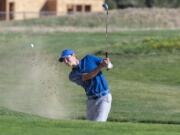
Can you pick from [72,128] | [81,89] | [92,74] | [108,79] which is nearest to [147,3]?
[108,79]

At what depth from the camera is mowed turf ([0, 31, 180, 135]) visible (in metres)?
16.1

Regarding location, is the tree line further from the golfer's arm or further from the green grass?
the green grass

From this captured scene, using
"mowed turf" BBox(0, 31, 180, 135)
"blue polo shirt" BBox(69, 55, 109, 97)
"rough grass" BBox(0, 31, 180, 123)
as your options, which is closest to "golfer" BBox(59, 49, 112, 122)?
"blue polo shirt" BBox(69, 55, 109, 97)

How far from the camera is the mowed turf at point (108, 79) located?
1608 centimetres

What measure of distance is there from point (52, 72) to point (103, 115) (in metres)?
10.1

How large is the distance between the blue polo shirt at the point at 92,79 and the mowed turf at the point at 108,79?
171 centimetres

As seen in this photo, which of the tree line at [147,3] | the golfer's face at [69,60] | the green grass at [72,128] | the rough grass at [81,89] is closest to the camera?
the green grass at [72,128]

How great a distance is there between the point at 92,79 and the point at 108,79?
496 inches

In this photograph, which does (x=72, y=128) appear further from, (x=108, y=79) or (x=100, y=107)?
(x=108, y=79)

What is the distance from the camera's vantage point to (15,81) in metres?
24.1

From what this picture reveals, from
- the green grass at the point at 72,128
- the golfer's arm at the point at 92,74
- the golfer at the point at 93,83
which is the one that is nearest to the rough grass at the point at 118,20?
the golfer at the point at 93,83

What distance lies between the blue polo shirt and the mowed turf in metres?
1.71

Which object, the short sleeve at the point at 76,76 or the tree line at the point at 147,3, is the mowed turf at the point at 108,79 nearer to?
the short sleeve at the point at 76,76

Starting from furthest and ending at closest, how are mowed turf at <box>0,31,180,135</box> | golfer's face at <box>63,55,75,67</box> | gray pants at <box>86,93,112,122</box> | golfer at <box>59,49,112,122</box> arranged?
mowed turf at <box>0,31,180,135</box> → gray pants at <box>86,93,112,122</box> → golfer at <box>59,49,112,122</box> → golfer's face at <box>63,55,75,67</box>
